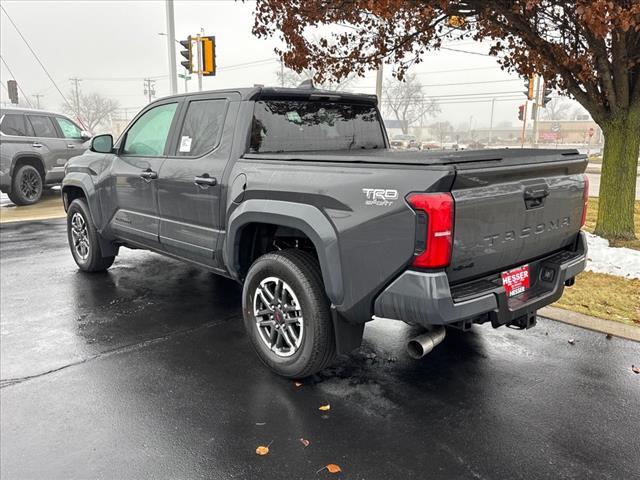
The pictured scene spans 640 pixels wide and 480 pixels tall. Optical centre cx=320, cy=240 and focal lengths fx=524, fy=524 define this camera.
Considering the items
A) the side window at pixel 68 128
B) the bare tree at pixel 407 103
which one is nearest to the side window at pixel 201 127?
the side window at pixel 68 128

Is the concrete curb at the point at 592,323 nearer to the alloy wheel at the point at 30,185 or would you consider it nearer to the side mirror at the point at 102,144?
the side mirror at the point at 102,144

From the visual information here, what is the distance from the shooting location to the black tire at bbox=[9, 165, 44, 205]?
11.6 m

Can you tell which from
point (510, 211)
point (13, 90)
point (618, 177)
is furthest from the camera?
point (13, 90)

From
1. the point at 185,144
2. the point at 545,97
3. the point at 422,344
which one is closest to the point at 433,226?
the point at 422,344

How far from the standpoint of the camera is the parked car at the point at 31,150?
11.4 meters

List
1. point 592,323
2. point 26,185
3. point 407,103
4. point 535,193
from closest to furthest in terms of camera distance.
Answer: point 535,193 < point 592,323 < point 26,185 < point 407,103

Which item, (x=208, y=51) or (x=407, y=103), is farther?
(x=407, y=103)

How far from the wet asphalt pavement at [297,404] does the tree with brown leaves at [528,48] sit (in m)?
3.73

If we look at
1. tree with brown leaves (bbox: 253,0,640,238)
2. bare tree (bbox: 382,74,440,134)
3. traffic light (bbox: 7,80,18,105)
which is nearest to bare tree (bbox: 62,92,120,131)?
bare tree (bbox: 382,74,440,134)

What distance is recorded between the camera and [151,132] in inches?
197

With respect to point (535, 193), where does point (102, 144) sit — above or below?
above

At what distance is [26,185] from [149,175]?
887 cm

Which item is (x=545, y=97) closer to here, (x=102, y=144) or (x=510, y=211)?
(x=102, y=144)

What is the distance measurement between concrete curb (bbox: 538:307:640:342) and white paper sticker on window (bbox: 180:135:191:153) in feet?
11.5
